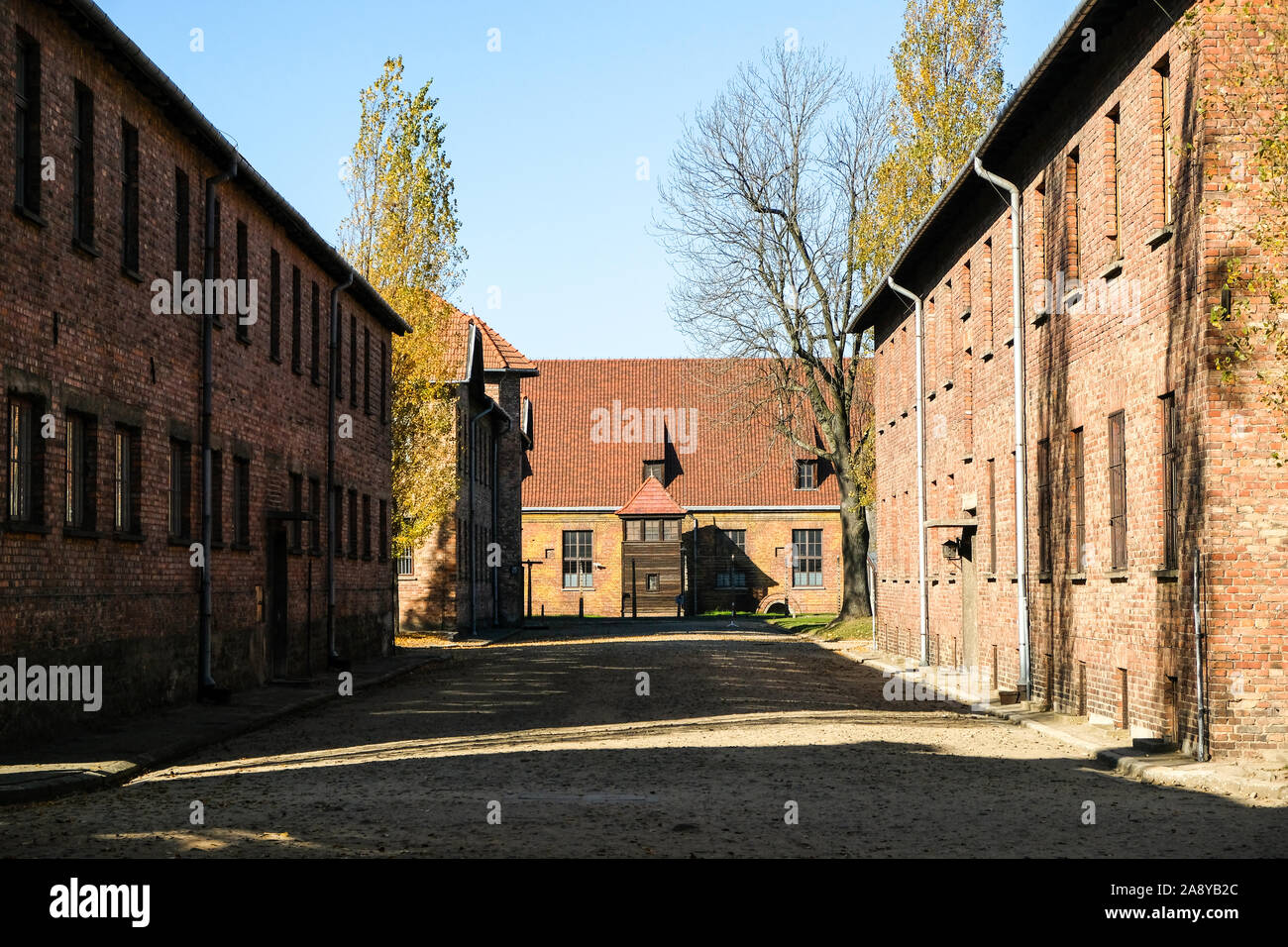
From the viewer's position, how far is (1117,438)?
58.6ft

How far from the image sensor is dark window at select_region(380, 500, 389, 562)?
121ft

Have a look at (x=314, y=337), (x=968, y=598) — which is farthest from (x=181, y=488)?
(x=968, y=598)

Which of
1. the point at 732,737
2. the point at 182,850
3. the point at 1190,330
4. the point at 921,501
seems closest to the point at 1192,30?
the point at 1190,330

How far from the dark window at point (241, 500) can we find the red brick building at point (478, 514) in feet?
52.3

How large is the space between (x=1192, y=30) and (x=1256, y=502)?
4315mm

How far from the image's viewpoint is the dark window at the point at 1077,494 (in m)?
19.5

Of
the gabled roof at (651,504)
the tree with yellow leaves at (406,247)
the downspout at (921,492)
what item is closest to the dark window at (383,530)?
the tree with yellow leaves at (406,247)

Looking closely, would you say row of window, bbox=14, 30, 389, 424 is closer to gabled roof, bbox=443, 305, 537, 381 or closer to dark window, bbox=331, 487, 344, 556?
dark window, bbox=331, 487, 344, 556

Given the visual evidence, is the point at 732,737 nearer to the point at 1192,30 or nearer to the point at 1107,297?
the point at 1107,297

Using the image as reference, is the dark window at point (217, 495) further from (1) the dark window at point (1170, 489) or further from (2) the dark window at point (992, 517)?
(1) the dark window at point (1170, 489)

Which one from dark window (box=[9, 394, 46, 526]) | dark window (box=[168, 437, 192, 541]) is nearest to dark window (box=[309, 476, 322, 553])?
dark window (box=[168, 437, 192, 541])

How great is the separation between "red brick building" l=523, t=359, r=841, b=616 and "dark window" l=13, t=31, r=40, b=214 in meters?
54.4

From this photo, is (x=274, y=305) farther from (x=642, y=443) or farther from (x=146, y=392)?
(x=642, y=443)

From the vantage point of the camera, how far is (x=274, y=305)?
26.9 meters
